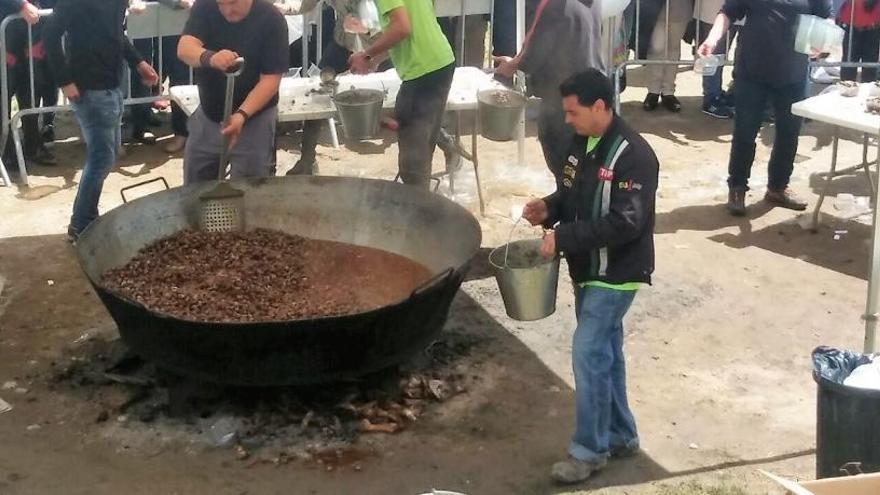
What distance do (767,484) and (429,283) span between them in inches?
72.0

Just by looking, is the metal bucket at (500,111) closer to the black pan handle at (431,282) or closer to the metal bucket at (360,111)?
the metal bucket at (360,111)

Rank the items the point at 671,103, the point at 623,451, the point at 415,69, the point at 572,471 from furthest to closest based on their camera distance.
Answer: the point at 671,103 → the point at 415,69 → the point at 623,451 → the point at 572,471

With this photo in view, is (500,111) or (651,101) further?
(651,101)

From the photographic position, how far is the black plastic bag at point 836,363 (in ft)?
17.0

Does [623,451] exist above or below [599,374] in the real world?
below

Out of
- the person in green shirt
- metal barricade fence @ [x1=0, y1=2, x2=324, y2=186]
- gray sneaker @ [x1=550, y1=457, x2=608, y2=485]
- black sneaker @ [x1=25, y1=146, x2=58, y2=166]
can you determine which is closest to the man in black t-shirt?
the person in green shirt

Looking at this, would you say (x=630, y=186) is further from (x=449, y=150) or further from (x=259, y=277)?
(x=449, y=150)

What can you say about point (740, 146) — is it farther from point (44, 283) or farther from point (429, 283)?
point (44, 283)

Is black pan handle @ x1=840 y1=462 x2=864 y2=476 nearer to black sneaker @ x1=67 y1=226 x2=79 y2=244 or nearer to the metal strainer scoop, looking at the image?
the metal strainer scoop

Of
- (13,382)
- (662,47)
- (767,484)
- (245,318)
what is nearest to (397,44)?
(245,318)

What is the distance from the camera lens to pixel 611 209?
5.24 m

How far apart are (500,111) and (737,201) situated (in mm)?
2142

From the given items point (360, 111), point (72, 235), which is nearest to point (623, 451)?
point (360, 111)

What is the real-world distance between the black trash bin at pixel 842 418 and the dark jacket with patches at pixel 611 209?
2.82 ft
